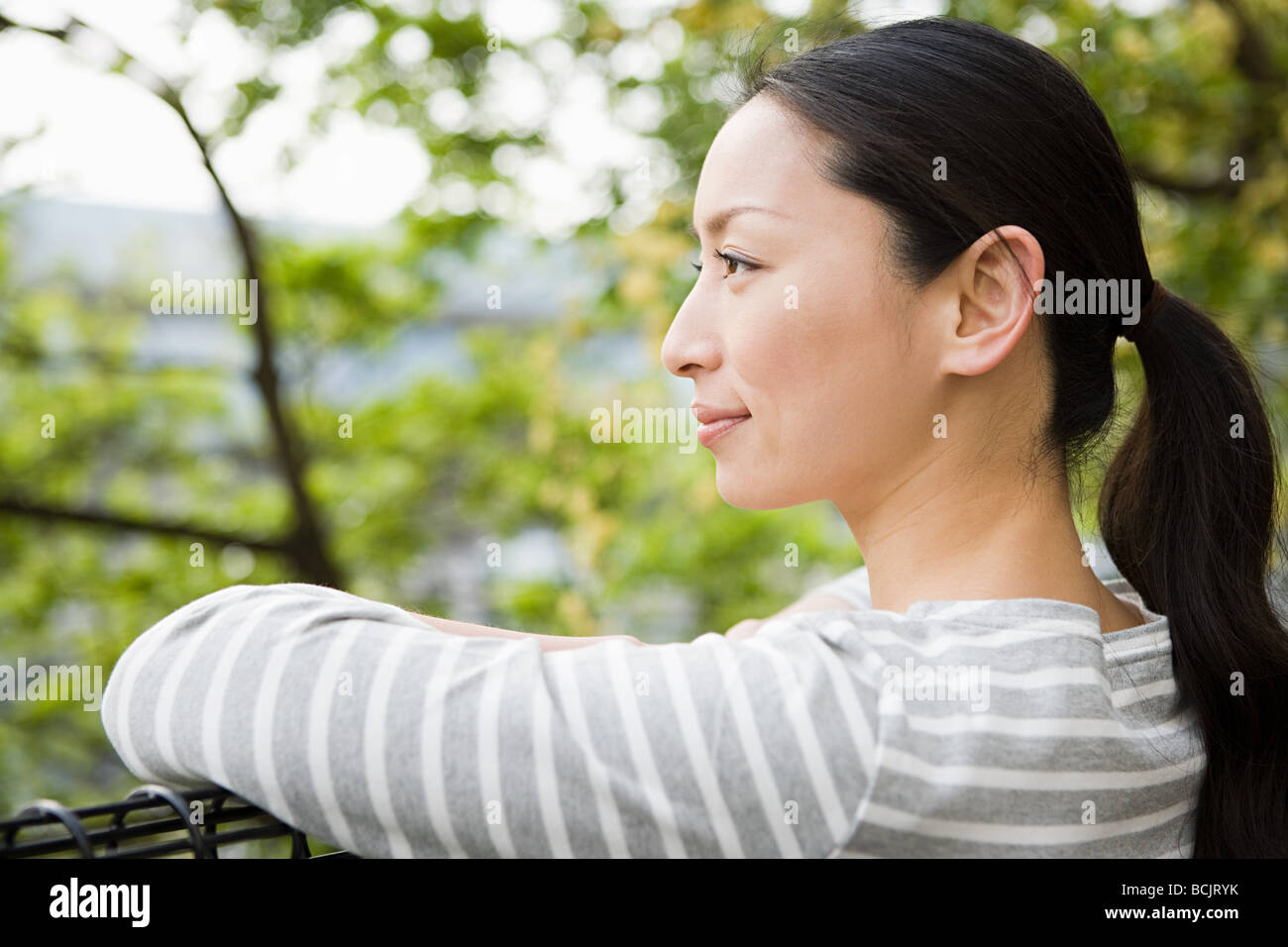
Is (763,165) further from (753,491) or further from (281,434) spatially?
(281,434)

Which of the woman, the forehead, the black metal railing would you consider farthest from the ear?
the black metal railing

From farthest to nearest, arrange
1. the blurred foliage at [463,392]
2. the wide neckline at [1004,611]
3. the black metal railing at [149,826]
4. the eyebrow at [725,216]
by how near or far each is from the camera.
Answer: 1. the blurred foliage at [463,392]
2. the eyebrow at [725,216]
3. the wide neckline at [1004,611]
4. the black metal railing at [149,826]

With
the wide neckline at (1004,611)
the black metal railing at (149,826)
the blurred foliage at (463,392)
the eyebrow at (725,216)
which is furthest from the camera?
the blurred foliage at (463,392)

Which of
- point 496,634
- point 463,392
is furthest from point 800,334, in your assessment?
point 463,392

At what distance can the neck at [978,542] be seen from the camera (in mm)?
958

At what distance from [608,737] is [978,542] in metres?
0.38

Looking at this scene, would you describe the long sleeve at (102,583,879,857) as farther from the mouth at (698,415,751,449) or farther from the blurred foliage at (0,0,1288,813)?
the blurred foliage at (0,0,1288,813)

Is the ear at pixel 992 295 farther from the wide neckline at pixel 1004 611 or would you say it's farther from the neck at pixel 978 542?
the wide neckline at pixel 1004 611

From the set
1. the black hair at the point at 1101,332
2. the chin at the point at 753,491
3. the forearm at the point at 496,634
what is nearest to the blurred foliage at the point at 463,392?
the black hair at the point at 1101,332

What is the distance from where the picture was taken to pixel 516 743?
0.76 metres

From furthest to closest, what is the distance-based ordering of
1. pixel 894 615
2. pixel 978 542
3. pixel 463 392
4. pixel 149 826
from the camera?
pixel 463 392, pixel 978 542, pixel 894 615, pixel 149 826

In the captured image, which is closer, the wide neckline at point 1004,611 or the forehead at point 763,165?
the wide neckline at point 1004,611

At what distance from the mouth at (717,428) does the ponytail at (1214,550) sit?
0.40m

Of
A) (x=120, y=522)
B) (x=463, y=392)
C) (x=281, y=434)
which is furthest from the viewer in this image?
(x=463, y=392)
